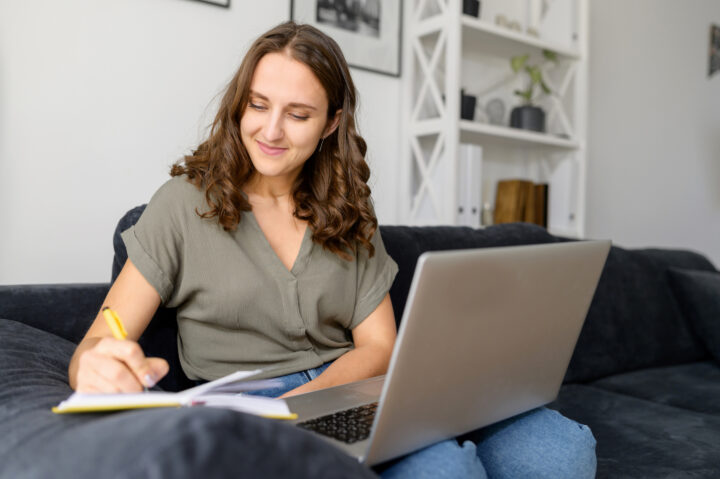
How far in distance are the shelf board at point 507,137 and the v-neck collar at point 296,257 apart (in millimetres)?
1211

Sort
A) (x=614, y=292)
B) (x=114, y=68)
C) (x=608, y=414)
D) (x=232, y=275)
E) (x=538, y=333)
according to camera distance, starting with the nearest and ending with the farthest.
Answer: (x=538, y=333) < (x=232, y=275) < (x=608, y=414) < (x=114, y=68) < (x=614, y=292)

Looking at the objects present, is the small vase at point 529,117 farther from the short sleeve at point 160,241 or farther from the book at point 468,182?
the short sleeve at point 160,241

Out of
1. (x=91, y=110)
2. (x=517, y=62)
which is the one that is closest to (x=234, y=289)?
(x=91, y=110)

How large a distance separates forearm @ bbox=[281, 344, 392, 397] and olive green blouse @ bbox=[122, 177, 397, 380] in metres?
0.06

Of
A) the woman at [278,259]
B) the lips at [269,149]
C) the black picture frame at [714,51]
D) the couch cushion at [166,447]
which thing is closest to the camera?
the couch cushion at [166,447]

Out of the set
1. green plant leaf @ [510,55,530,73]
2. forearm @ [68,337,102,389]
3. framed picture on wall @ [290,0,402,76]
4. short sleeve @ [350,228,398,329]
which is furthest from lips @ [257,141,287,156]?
green plant leaf @ [510,55,530,73]

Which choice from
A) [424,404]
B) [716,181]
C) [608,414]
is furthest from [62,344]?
[716,181]

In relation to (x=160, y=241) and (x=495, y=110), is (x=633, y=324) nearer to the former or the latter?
(x=495, y=110)

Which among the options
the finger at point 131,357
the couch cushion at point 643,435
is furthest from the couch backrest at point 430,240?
the finger at point 131,357

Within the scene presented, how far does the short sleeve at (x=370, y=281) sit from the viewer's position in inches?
47.2

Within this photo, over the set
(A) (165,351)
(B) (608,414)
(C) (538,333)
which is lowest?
(B) (608,414)

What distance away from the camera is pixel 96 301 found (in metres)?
1.21

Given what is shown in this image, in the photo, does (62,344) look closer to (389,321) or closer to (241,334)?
(241,334)

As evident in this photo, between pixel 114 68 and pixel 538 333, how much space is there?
135 cm
